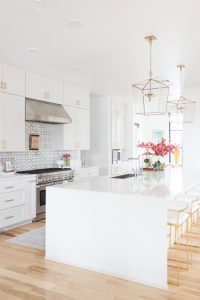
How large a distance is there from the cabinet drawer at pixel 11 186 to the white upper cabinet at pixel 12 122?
0.61 metres

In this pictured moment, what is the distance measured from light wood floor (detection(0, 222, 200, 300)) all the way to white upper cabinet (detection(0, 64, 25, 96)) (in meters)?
2.82

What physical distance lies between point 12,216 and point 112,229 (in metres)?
2.33

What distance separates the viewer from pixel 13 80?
16.6ft

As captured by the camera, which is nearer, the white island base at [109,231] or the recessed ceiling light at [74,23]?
the white island base at [109,231]

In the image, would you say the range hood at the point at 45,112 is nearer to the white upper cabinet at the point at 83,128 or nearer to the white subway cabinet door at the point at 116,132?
the white upper cabinet at the point at 83,128

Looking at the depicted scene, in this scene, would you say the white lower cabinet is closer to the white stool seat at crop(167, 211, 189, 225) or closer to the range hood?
the range hood

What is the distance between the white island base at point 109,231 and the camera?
9.23 ft

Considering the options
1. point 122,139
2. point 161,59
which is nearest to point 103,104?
point 122,139

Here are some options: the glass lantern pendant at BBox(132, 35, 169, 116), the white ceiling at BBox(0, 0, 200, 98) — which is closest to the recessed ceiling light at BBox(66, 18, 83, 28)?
the white ceiling at BBox(0, 0, 200, 98)

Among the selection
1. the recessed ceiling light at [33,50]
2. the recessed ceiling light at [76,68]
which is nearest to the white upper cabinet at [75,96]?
the recessed ceiling light at [76,68]

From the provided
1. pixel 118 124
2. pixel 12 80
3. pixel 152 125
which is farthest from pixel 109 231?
pixel 152 125

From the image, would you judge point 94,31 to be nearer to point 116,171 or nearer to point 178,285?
point 178,285

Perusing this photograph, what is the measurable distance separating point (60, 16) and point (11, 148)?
2.67m

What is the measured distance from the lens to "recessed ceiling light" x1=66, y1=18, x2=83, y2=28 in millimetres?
3195
